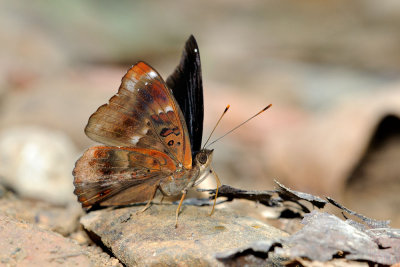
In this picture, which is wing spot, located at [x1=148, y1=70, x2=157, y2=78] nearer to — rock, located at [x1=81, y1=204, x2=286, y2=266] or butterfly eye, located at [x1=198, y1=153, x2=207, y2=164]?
butterfly eye, located at [x1=198, y1=153, x2=207, y2=164]

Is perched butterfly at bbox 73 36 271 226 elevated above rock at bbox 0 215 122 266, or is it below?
above

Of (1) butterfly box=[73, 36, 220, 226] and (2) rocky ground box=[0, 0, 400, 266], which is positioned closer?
(2) rocky ground box=[0, 0, 400, 266]

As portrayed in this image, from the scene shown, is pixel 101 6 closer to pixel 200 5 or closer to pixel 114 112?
pixel 200 5

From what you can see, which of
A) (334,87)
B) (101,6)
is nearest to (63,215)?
(334,87)

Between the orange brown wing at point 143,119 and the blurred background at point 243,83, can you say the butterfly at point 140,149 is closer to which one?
the orange brown wing at point 143,119

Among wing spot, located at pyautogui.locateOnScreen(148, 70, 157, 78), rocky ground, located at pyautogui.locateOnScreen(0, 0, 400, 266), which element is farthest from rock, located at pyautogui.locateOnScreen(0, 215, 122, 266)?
wing spot, located at pyautogui.locateOnScreen(148, 70, 157, 78)

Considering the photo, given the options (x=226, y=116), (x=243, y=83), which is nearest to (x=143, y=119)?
(x=226, y=116)

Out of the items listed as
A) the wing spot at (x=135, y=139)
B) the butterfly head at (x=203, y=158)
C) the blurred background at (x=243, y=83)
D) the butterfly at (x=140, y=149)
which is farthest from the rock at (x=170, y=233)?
the blurred background at (x=243, y=83)
